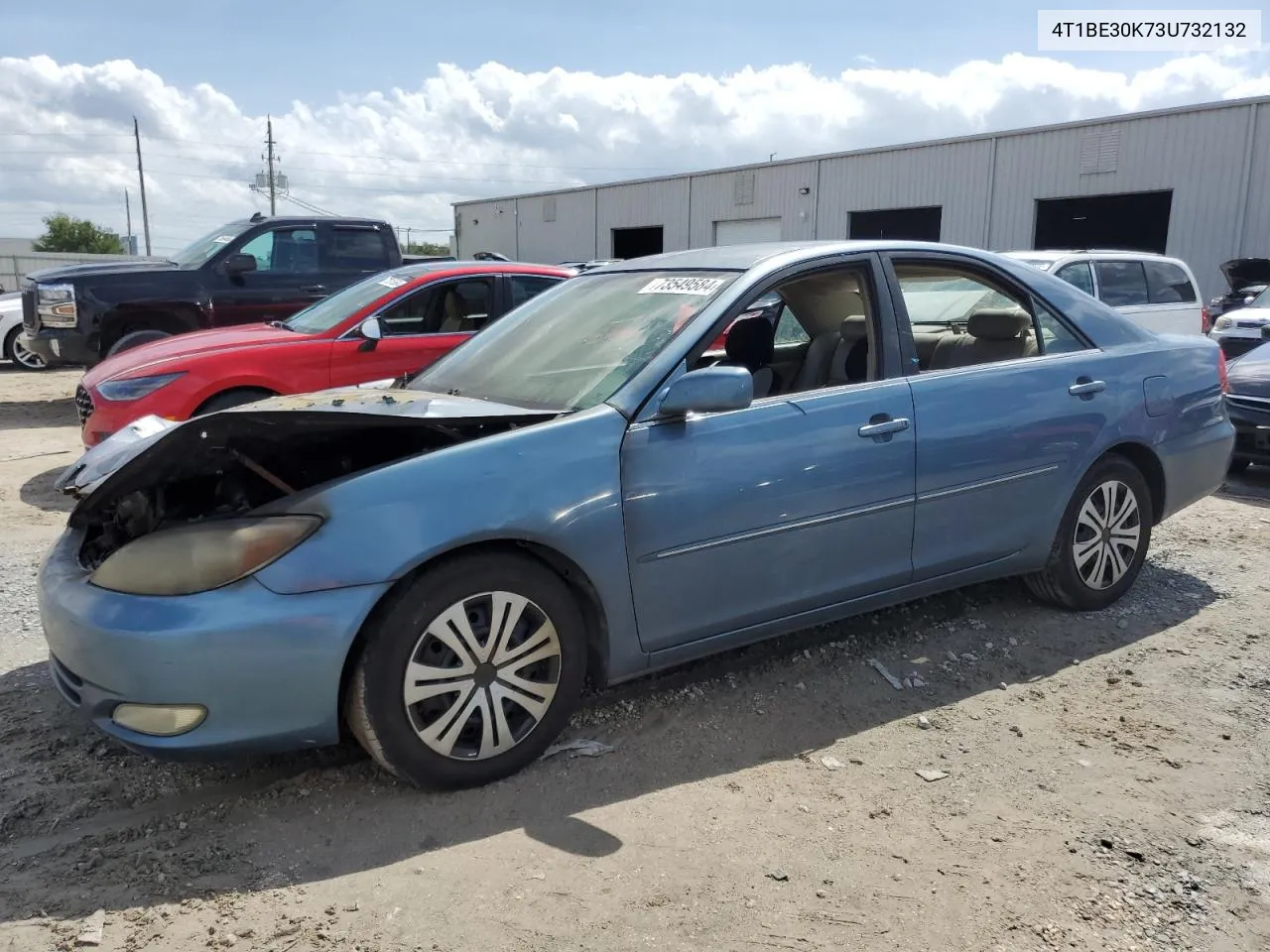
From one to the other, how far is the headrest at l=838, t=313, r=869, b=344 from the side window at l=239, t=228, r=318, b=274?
23.8ft

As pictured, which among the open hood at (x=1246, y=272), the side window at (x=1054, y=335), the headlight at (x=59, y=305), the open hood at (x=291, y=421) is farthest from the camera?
the open hood at (x=1246, y=272)

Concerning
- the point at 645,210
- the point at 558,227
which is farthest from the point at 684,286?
the point at 558,227

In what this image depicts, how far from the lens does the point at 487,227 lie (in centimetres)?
3959

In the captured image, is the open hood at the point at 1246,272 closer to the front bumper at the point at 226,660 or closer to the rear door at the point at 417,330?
the rear door at the point at 417,330

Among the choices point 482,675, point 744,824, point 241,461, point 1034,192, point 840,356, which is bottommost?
point 744,824

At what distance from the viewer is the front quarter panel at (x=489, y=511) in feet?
8.70

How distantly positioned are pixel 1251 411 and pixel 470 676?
675 centimetres

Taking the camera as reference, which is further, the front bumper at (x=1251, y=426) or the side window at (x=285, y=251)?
the side window at (x=285, y=251)

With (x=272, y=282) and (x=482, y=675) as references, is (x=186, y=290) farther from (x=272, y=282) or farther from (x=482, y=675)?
(x=482, y=675)

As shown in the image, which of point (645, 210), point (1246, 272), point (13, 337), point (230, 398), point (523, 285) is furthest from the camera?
point (645, 210)

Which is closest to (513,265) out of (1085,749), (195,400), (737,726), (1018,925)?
(195,400)

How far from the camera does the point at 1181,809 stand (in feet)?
9.43

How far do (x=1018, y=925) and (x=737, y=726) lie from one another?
1.18 m

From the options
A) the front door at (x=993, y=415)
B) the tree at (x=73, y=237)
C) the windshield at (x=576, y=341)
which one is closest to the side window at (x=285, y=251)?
the windshield at (x=576, y=341)
